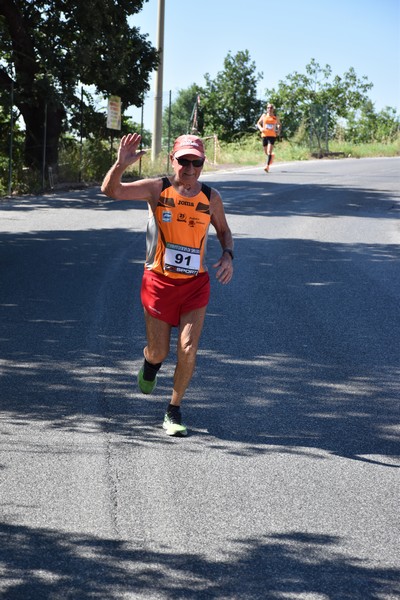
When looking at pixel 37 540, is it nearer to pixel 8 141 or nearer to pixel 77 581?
pixel 77 581

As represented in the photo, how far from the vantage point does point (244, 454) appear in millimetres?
6332

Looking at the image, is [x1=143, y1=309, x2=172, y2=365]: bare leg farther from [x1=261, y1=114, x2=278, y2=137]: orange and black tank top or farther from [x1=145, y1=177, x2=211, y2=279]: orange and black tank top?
[x1=261, y1=114, x2=278, y2=137]: orange and black tank top

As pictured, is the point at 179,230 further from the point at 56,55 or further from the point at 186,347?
the point at 56,55

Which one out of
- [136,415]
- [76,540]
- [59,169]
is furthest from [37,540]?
[59,169]

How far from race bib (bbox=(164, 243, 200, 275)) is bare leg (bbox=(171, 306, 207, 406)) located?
292mm

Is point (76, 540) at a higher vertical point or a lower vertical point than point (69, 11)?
lower

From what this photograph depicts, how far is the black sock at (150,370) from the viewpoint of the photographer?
715cm

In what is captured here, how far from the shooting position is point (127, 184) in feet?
21.6

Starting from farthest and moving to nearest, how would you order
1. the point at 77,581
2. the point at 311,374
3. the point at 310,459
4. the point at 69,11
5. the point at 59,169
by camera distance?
the point at 59,169
the point at 69,11
the point at 311,374
the point at 310,459
the point at 77,581

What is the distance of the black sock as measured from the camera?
23.5 ft

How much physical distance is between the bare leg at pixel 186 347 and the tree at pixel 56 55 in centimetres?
1870

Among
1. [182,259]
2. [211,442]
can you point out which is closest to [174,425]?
[211,442]

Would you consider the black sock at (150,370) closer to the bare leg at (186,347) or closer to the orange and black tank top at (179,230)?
the bare leg at (186,347)

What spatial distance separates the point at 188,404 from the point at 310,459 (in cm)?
Result: 142
